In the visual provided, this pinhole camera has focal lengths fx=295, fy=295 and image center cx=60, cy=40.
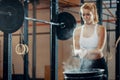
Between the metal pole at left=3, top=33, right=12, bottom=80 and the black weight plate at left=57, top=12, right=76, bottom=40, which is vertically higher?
the black weight plate at left=57, top=12, right=76, bottom=40

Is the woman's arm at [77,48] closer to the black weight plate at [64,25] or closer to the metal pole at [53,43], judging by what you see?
the black weight plate at [64,25]

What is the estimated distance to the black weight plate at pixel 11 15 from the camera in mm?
2844

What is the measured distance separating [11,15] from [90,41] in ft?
2.69

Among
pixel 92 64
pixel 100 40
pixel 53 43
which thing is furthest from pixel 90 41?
pixel 53 43

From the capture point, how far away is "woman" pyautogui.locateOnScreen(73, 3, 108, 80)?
9.41ft

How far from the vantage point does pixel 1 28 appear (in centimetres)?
280

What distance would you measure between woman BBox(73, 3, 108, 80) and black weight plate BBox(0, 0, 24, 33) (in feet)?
1.93

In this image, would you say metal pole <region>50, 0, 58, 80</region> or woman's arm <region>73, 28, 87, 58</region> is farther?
metal pole <region>50, 0, 58, 80</region>

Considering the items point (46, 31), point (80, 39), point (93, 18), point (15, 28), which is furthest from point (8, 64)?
point (46, 31)

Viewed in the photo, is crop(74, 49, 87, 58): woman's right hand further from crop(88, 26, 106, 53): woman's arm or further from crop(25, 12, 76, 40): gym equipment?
crop(25, 12, 76, 40): gym equipment

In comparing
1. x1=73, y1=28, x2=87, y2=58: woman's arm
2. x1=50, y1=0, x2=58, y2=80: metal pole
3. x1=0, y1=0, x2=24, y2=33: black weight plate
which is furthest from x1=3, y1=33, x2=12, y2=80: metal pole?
x1=50, y1=0, x2=58, y2=80: metal pole

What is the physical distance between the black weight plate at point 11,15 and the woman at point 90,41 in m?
0.59

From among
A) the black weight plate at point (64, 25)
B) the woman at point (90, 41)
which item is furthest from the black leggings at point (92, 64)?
the black weight plate at point (64, 25)

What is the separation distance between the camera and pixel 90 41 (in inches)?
113
